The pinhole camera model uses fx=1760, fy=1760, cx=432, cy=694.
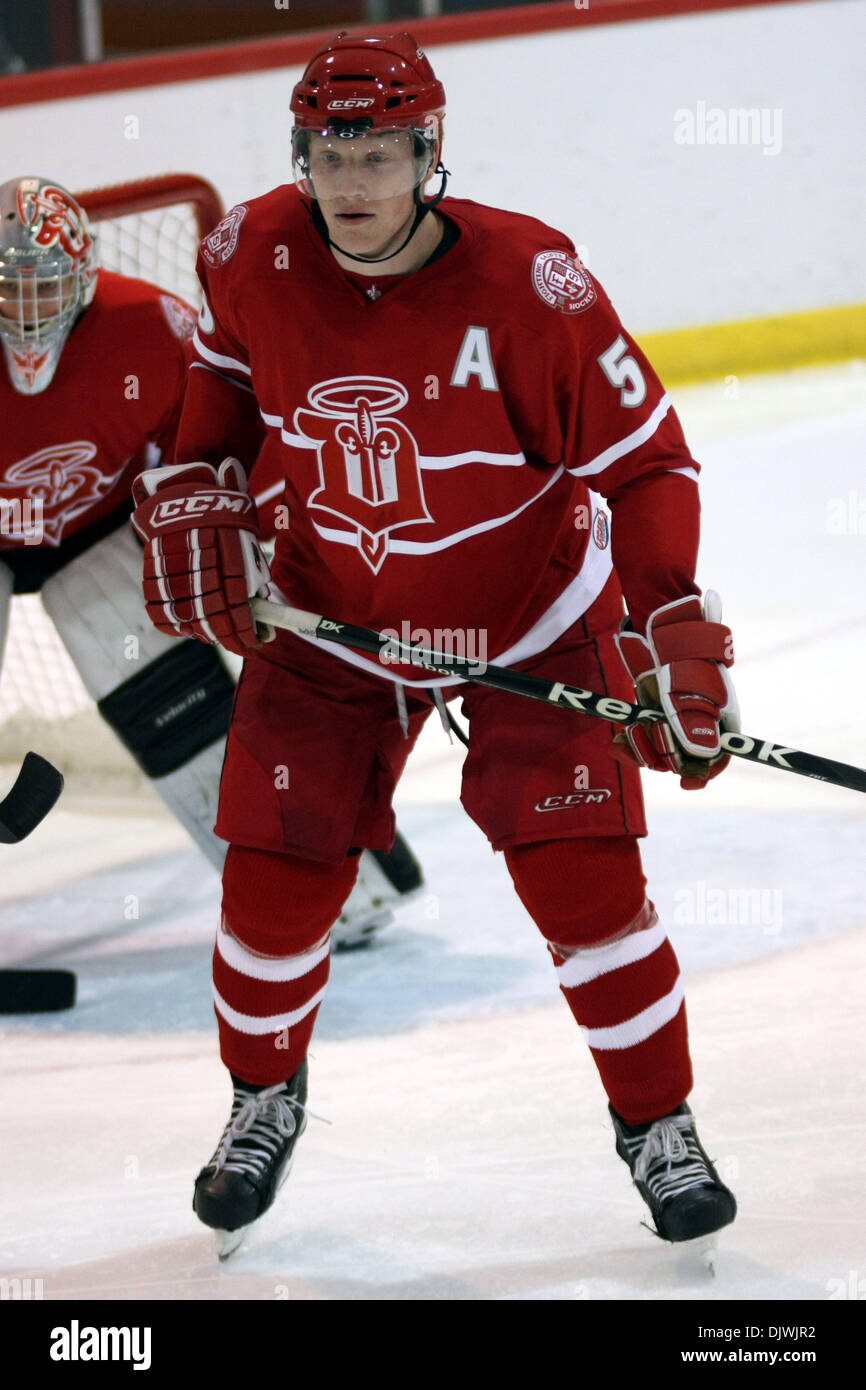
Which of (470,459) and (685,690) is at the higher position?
(470,459)

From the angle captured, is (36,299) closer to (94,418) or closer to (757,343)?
(94,418)

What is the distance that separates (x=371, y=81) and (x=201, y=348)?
34 cm

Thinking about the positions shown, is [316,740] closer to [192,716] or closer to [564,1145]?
[564,1145]

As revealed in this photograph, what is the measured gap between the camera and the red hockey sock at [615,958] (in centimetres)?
165

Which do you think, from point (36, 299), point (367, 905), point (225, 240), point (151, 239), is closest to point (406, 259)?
point (225, 240)

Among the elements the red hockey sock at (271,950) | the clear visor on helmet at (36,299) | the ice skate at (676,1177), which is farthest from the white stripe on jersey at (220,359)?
the ice skate at (676,1177)

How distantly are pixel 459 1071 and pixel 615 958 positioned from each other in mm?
591

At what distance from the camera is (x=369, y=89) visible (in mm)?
1558

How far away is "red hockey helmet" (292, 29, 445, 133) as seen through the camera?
61.2 inches

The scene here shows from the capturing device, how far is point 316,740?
5.72 ft

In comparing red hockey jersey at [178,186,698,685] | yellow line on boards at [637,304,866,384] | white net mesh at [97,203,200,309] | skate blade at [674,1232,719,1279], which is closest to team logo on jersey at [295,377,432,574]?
red hockey jersey at [178,186,698,685]

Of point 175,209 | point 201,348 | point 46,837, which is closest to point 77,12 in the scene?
point 175,209

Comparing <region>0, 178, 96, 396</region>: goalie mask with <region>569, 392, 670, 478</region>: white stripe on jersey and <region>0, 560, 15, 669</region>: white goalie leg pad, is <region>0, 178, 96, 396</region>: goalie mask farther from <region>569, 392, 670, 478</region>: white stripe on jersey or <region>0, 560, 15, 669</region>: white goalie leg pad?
<region>569, 392, 670, 478</region>: white stripe on jersey

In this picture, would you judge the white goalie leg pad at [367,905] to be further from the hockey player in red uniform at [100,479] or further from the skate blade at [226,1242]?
the skate blade at [226,1242]
